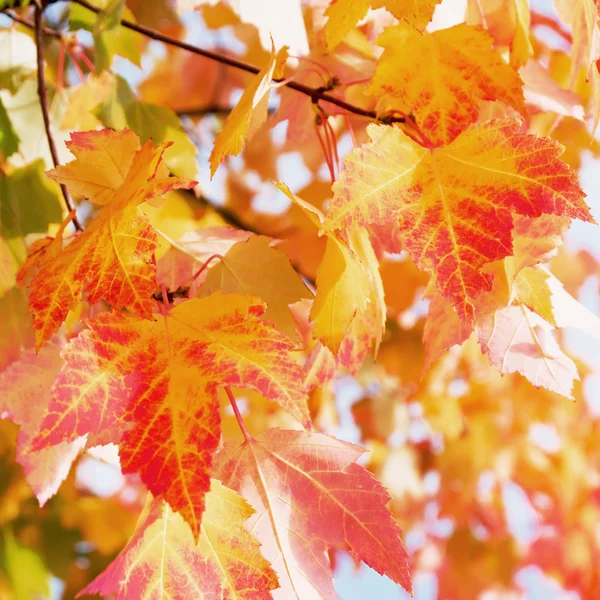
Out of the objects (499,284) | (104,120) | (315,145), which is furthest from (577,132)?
(104,120)

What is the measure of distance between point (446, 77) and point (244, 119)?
0.72ft

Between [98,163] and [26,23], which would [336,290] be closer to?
[98,163]

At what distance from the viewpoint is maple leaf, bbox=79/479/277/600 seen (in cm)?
54

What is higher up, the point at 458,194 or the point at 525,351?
the point at 458,194

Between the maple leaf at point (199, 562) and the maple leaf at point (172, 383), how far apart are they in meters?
0.10

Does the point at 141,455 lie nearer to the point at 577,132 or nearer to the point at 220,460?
the point at 220,460

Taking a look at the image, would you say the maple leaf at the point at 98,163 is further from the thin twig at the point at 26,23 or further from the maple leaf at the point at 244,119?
the thin twig at the point at 26,23

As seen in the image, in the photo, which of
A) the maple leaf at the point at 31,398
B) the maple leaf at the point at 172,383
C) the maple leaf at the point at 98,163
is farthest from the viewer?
the maple leaf at the point at 31,398

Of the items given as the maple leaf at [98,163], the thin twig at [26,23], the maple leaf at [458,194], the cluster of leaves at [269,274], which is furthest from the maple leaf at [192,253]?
the thin twig at [26,23]

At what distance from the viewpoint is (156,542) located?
56cm

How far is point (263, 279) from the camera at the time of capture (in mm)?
672

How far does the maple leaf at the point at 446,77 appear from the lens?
63 centimetres

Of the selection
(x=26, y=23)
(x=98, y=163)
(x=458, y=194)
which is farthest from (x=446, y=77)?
(x=26, y=23)

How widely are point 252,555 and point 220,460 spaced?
4.2 inches
